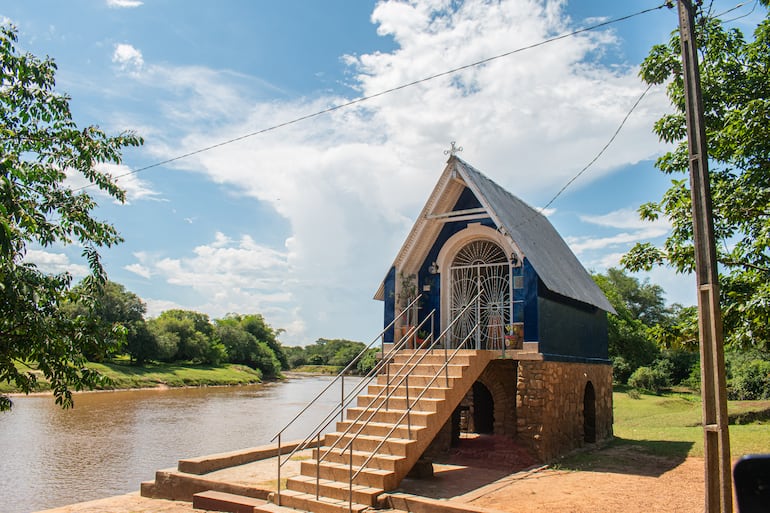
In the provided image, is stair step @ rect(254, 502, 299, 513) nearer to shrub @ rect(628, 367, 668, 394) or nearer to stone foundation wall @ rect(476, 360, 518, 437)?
stone foundation wall @ rect(476, 360, 518, 437)

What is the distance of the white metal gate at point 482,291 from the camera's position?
521 inches

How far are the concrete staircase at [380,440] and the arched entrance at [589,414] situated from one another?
509 cm

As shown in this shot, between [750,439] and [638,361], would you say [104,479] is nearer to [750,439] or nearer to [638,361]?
[750,439]

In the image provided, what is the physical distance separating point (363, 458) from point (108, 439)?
15.4 meters

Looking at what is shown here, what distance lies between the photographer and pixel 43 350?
18.9 ft

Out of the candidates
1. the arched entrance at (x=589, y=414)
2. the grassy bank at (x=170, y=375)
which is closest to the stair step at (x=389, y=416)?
the arched entrance at (x=589, y=414)

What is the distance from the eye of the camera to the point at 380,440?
9633mm

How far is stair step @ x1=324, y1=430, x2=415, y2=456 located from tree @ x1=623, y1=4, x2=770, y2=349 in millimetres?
5497

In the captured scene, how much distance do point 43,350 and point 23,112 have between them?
2.64 m

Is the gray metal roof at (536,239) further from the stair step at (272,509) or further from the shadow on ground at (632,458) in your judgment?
the stair step at (272,509)

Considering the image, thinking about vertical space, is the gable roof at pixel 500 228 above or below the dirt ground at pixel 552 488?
above

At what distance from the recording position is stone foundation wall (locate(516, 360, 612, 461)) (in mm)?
11758

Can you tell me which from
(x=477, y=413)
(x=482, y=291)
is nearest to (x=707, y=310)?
(x=482, y=291)

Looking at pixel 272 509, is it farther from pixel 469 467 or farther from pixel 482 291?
pixel 482 291
